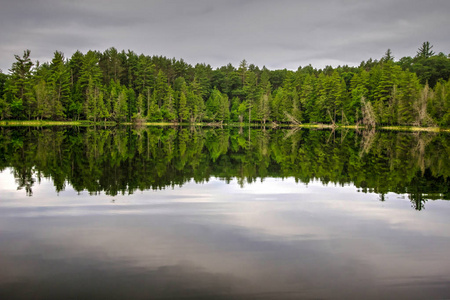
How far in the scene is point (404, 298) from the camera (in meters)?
5.01

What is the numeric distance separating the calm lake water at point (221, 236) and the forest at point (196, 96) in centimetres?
5304

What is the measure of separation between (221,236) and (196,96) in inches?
3371

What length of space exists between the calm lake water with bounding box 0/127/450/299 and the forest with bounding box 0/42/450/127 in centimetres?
5304

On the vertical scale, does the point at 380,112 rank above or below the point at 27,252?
above

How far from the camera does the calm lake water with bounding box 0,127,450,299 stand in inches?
208

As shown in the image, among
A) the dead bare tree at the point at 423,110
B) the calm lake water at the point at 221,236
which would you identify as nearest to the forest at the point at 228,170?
the calm lake water at the point at 221,236

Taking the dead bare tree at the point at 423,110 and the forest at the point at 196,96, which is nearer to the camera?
the dead bare tree at the point at 423,110

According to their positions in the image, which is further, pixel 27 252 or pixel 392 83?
pixel 392 83

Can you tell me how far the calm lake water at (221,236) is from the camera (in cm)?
527

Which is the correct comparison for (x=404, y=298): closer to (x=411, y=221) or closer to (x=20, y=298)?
(x=411, y=221)

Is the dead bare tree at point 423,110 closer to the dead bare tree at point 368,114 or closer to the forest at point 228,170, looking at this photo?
the dead bare tree at point 368,114

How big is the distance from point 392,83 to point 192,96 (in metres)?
45.6

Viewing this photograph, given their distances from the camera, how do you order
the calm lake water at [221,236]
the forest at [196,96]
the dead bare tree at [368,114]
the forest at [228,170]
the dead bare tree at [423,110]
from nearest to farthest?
the calm lake water at [221,236]
the forest at [228,170]
the dead bare tree at [423,110]
the forest at [196,96]
the dead bare tree at [368,114]

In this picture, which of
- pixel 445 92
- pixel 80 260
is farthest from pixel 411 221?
pixel 445 92
